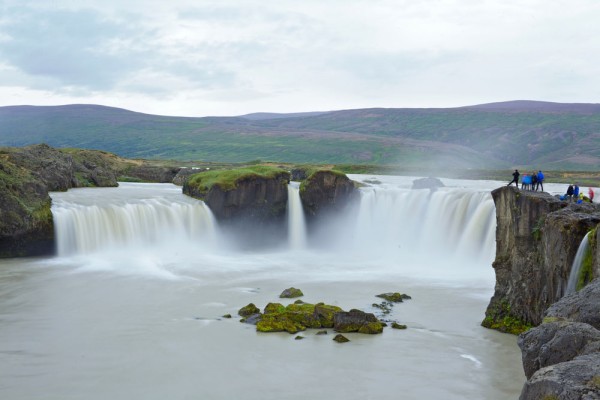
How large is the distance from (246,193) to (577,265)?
34.0 m

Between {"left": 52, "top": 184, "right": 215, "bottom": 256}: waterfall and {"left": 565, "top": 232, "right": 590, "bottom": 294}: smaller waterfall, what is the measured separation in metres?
31.2

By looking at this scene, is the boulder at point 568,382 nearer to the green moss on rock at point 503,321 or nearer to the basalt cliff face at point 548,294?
the basalt cliff face at point 548,294

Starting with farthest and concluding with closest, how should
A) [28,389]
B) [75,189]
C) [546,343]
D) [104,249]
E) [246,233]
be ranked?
[75,189]
[246,233]
[104,249]
[28,389]
[546,343]

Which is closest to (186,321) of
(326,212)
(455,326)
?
(455,326)

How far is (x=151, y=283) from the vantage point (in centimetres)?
3256

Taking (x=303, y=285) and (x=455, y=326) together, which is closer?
(x=455, y=326)

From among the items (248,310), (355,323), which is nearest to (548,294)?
(355,323)

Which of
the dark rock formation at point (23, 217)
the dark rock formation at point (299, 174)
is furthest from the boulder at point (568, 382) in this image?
the dark rock formation at point (299, 174)

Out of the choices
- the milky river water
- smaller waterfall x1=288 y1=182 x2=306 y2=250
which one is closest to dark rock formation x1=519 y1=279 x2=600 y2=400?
the milky river water

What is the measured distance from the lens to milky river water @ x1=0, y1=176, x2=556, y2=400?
1759 cm

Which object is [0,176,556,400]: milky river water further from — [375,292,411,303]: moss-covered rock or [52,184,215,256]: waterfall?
[375,292,411,303]: moss-covered rock

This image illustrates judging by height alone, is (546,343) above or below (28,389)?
above

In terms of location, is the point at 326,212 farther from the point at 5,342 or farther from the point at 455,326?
the point at 5,342

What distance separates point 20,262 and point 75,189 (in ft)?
67.8
